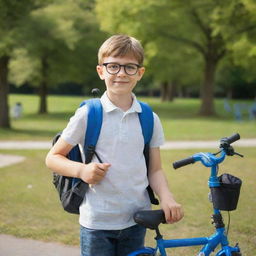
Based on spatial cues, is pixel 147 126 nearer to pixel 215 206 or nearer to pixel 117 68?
pixel 117 68

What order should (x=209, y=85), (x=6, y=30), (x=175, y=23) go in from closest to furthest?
(x=6, y=30) < (x=175, y=23) < (x=209, y=85)

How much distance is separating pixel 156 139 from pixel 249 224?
11.0ft

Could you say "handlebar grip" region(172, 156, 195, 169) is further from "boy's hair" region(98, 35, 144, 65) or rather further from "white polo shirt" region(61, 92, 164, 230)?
"boy's hair" region(98, 35, 144, 65)

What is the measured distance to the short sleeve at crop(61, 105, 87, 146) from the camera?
2545 millimetres

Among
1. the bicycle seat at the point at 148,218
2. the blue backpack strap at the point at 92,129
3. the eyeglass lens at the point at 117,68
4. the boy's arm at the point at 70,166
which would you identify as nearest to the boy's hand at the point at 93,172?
the boy's arm at the point at 70,166

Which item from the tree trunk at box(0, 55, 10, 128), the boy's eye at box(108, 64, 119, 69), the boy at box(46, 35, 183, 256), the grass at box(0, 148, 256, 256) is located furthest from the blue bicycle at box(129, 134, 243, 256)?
the tree trunk at box(0, 55, 10, 128)

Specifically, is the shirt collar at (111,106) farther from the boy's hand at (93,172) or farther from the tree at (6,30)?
the tree at (6,30)

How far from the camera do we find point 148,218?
2.50m

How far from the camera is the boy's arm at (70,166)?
2.33 metres

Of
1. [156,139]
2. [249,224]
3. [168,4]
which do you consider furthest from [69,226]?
[168,4]

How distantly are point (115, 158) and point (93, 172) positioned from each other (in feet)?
0.78

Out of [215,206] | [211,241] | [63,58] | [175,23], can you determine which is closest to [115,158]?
[215,206]

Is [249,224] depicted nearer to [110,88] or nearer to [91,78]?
[110,88]

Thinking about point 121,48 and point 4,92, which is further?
point 4,92
